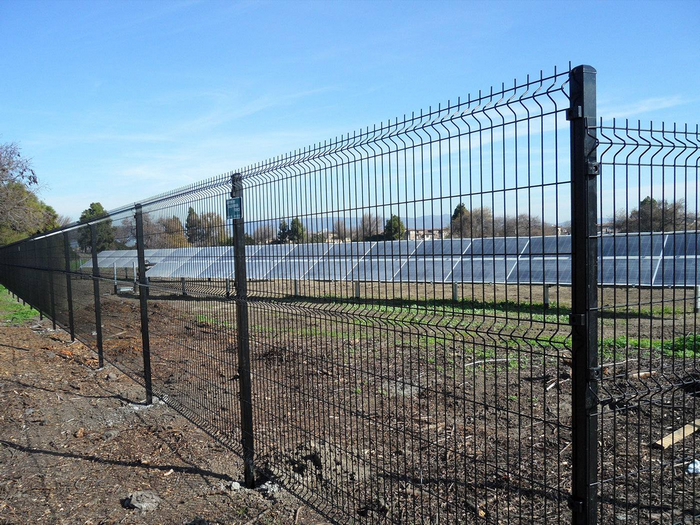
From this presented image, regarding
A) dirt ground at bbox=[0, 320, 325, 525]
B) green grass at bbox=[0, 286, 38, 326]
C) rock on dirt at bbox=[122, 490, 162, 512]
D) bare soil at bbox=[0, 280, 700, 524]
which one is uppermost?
bare soil at bbox=[0, 280, 700, 524]

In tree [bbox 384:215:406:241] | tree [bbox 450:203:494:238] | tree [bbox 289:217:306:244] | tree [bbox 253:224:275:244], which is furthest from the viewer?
tree [bbox 253:224:275:244]

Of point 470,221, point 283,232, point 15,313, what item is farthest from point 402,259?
point 15,313

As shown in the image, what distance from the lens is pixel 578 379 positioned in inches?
90.1

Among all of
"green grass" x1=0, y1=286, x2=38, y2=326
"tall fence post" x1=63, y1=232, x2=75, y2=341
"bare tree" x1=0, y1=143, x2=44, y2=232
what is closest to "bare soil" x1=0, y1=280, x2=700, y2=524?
"tall fence post" x1=63, y1=232, x2=75, y2=341

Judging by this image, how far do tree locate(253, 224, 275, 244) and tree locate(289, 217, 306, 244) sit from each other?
286 mm

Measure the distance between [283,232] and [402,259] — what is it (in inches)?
44.5

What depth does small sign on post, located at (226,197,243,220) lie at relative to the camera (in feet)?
15.6

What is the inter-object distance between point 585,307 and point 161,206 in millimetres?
5356

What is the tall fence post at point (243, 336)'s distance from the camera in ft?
15.4

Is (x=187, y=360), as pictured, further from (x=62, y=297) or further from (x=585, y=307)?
(x=62, y=297)

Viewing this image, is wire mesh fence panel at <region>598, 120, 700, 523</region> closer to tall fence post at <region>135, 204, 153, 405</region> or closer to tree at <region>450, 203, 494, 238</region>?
tree at <region>450, 203, 494, 238</region>

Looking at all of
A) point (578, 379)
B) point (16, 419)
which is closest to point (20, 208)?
point (16, 419)

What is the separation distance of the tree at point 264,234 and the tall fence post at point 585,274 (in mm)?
2530

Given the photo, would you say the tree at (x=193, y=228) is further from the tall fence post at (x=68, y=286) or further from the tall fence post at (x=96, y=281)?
the tall fence post at (x=68, y=286)
